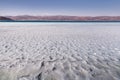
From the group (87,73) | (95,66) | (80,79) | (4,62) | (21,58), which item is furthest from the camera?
(21,58)

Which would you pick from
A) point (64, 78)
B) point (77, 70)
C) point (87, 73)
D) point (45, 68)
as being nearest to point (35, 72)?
point (45, 68)

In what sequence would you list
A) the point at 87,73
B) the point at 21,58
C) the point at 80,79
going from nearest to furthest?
1. the point at 80,79
2. the point at 87,73
3. the point at 21,58

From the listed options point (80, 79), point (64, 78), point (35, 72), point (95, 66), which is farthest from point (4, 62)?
point (95, 66)

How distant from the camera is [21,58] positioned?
15.0 feet


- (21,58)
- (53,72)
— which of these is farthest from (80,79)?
(21,58)

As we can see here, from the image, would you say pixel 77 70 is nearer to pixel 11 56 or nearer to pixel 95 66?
pixel 95 66

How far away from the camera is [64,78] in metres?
3.13

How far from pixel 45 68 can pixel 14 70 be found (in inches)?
33.3

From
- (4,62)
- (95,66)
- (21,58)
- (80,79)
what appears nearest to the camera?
(80,79)

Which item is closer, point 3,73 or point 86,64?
point 3,73

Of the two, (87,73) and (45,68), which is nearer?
(87,73)

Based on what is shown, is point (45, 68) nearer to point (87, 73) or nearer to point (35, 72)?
point (35, 72)

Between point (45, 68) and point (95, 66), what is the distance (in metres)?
1.47

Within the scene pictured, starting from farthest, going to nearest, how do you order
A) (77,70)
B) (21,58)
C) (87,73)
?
(21,58)
(77,70)
(87,73)
